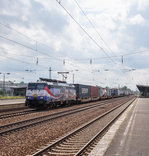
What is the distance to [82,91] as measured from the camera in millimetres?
35656

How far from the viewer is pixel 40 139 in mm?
9219

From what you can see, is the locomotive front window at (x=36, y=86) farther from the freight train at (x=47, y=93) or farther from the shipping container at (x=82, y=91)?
the shipping container at (x=82, y=91)

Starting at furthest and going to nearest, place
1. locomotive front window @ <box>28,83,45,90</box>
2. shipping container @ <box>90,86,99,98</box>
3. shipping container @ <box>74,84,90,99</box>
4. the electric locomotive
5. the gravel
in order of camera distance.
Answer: shipping container @ <box>90,86,99,98</box>, shipping container @ <box>74,84,90,99</box>, locomotive front window @ <box>28,83,45,90</box>, the electric locomotive, the gravel

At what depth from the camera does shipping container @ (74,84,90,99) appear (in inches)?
1341

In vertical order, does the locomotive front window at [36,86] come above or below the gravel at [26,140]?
above

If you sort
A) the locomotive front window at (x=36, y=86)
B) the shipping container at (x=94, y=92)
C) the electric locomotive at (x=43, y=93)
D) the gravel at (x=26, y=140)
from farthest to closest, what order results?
the shipping container at (x=94, y=92) → the locomotive front window at (x=36, y=86) → the electric locomotive at (x=43, y=93) → the gravel at (x=26, y=140)

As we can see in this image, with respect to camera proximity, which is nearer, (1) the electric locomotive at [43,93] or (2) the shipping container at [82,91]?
(1) the electric locomotive at [43,93]

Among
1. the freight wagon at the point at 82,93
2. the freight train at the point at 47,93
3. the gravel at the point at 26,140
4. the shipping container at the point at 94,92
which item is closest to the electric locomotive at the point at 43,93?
the freight train at the point at 47,93

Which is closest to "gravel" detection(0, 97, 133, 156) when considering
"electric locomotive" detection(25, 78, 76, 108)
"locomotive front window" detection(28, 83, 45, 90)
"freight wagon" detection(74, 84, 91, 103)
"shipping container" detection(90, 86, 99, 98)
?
"electric locomotive" detection(25, 78, 76, 108)

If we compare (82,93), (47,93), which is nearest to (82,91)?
(82,93)

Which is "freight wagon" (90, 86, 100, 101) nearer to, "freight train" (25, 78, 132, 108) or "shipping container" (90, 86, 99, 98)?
"shipping container" (90, 86, 99, 98)

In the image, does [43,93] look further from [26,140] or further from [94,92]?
[94,92]

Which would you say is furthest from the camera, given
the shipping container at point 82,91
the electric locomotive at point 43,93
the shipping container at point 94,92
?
the shipping container at point 94,92

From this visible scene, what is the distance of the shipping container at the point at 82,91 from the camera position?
34.1 meters
